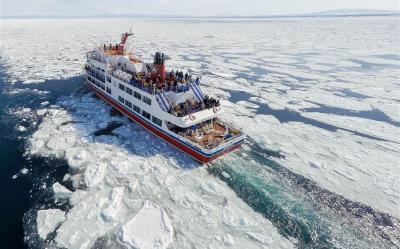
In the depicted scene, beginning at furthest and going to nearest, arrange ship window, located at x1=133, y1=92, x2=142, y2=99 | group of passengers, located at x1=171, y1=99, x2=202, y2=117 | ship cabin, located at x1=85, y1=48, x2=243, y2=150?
ship window, located at x1=133, y1=92, x2=142, y2=99 → group of passengers, located at x1=171, y1=99, x2=202, y2=117 → ship cabin, located at x1=85, y1=48, x2=243, y2=150

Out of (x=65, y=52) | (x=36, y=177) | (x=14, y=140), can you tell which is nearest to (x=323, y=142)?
(x=36, y=177)

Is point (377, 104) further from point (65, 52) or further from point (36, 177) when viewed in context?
point (65, 52)

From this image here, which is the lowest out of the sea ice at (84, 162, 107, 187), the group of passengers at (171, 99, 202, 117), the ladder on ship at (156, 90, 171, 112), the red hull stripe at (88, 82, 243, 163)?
the sea ice at (84, 162, 107, 187)

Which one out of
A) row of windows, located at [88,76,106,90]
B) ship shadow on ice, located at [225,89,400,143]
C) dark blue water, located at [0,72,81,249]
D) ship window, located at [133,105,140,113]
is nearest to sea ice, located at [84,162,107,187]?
dark blue water, located at [0,72,81,249]

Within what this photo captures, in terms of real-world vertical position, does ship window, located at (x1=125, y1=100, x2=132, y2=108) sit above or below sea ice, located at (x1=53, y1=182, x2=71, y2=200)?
above

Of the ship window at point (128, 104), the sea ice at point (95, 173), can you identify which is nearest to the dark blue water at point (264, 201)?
the sea ice at point (95, 173)

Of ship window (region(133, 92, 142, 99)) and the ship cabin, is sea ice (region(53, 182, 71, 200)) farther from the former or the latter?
ship window (region(133, 92, 142, 99))
